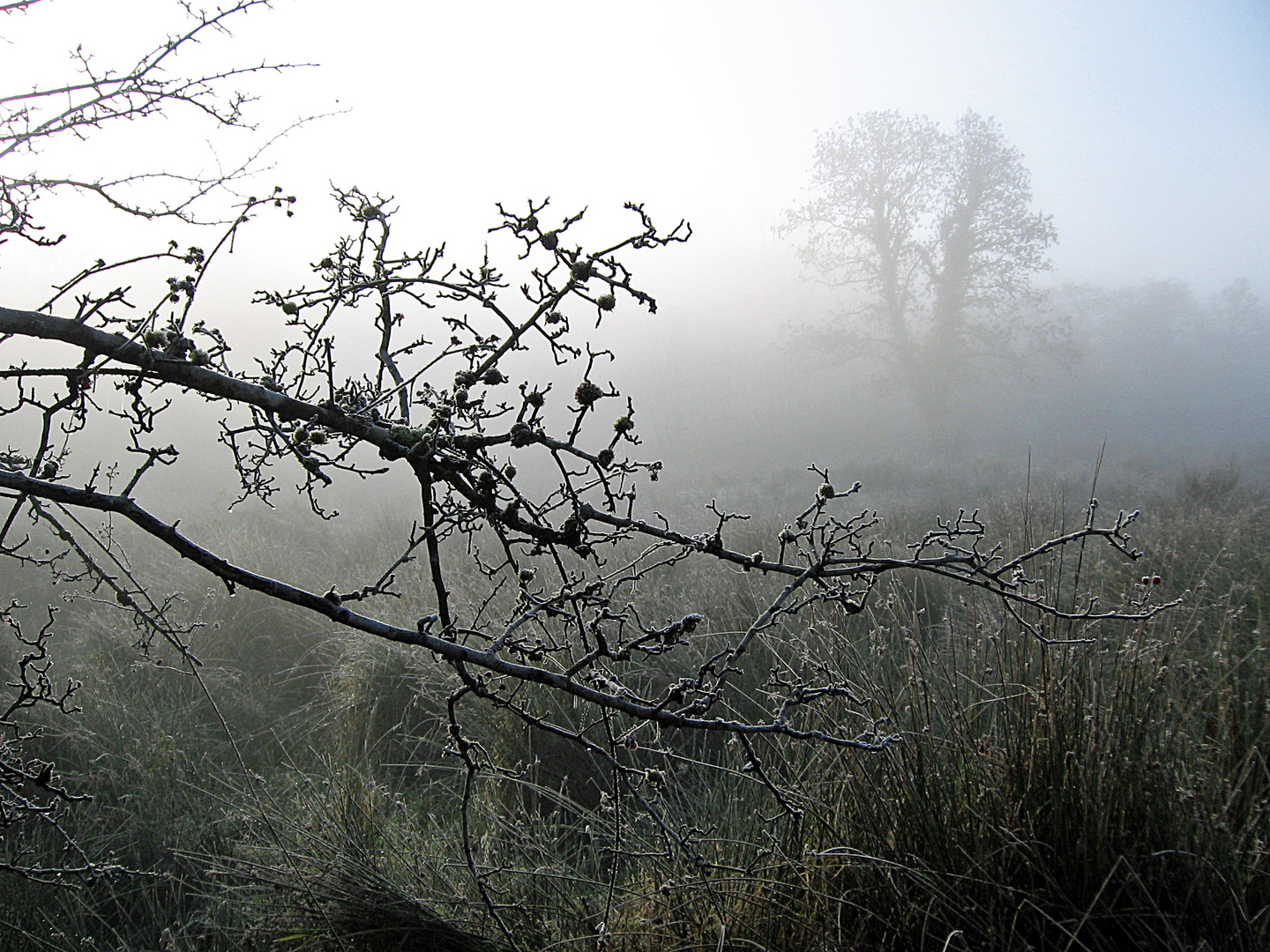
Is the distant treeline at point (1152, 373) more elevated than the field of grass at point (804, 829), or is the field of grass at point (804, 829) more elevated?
the distant treeline at point (1152, 373)

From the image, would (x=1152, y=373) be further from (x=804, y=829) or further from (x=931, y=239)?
(x=804, y=829)

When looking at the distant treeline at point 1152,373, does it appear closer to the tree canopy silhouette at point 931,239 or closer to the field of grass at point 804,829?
the tree canopy silhouette at point 931,239

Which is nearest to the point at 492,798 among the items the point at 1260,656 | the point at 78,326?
the point at 78,326

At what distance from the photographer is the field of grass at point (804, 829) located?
5.62 ft

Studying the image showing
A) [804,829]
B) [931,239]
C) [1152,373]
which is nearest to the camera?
[804,829]

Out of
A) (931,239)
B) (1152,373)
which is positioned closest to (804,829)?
(931,239)

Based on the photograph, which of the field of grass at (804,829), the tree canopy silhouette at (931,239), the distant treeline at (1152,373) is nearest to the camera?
the field of grass at (804,829)

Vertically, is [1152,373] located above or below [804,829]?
above

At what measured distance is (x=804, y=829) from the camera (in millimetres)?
2164

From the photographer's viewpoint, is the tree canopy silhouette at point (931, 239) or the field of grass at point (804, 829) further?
the tree canopy silhouette at point (931, 239)

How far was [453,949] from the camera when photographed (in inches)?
89.7

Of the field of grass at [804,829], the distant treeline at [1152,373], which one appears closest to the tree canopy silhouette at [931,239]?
the distant treeline at [1152,373]

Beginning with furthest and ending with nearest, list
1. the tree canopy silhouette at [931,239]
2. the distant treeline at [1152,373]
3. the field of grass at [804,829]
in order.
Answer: the distant treeline at [1152,373] → the tree canopy silhouette at [931,239] → the field of grass at [804,829]

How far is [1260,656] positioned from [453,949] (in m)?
3.41
